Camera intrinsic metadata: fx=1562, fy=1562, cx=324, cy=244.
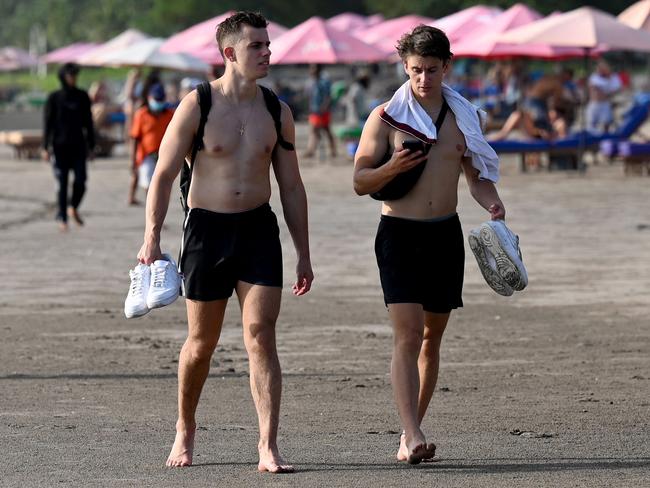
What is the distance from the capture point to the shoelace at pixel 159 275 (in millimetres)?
6070

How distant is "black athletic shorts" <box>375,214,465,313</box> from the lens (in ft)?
21.0

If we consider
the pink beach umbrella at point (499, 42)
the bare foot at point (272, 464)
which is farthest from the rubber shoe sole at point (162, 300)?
the pink beach umbrella at point (499, 42)

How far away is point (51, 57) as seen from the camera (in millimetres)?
58562

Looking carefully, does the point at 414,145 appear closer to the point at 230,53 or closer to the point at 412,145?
the point at 412,145

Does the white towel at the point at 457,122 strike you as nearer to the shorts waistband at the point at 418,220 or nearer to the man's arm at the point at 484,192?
the man's arm at the point at 484,192

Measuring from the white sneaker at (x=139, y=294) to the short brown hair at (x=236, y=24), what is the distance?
941 mm

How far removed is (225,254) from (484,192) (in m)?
1.18

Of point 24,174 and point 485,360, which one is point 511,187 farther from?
point 485,360

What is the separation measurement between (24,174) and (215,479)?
73.3 ft

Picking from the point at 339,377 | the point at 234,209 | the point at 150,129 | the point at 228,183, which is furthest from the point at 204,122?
the point at 150,129

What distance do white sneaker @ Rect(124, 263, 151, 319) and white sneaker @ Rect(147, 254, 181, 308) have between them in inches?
0.9

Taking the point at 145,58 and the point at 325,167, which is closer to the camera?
the point at 325,167

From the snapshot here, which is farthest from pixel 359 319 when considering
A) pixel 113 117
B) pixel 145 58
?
pixel 113 117

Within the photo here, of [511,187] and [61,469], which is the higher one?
[61,469]
